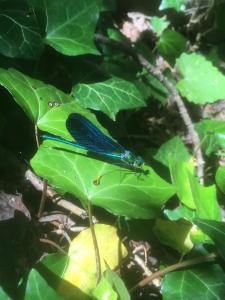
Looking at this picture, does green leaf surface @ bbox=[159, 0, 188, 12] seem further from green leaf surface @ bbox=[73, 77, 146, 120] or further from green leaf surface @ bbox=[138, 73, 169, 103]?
green leaf surface @ bbox=[73, 77, 146, 120]

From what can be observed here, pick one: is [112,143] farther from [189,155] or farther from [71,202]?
[189,155]

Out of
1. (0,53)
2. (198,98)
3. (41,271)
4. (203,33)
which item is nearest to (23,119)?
(0,53)

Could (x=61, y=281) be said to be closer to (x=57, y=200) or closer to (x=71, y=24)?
(x=57, y=200)

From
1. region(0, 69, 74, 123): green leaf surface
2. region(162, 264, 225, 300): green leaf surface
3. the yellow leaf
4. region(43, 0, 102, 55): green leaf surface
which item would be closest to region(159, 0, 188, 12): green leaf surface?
region(43, 0, 102, 55): green leaf surface

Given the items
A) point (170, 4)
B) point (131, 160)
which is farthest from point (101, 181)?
point (170, 4)

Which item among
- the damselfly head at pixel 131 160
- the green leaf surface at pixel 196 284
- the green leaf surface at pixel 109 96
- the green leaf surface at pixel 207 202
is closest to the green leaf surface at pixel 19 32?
the green leaf surface at pixel 109 96
